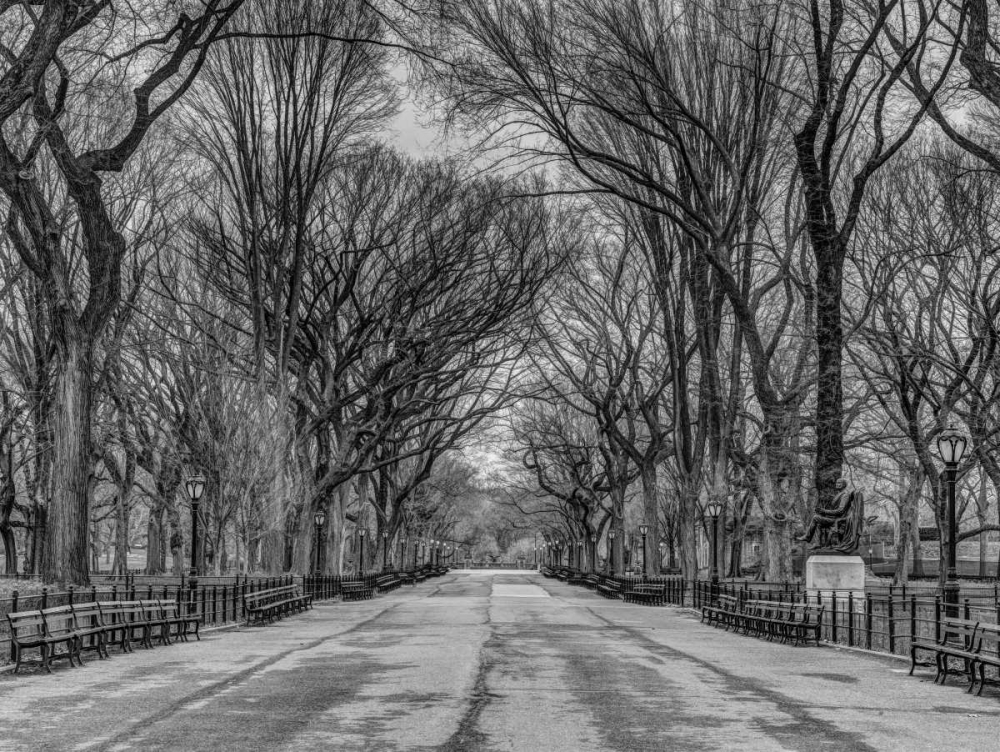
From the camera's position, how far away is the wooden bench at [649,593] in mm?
40594

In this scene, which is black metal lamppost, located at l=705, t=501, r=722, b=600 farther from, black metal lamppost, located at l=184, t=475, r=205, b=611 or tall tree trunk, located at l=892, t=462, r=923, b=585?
black metal lamppost, located at l=184, t=475, r=205, b=611

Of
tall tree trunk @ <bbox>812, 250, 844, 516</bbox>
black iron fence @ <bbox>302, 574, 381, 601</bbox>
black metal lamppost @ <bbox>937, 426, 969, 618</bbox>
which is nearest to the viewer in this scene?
black metal lamppost @ <bbox>937, 426, 969, 618</bbox>

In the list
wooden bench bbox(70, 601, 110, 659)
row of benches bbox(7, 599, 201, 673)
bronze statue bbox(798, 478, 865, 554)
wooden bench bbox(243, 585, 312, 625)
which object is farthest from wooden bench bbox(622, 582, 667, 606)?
wooden bench bbox(70, 601, 110, 659)

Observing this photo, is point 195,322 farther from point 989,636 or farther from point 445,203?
point 989,636

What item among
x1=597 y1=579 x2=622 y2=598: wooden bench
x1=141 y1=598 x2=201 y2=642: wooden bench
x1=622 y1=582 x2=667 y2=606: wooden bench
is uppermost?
x1=141 y1=598 x2=201 y2=642: wooden bench

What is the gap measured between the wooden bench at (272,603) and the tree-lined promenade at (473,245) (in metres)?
1.66

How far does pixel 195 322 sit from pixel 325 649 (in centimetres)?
1898

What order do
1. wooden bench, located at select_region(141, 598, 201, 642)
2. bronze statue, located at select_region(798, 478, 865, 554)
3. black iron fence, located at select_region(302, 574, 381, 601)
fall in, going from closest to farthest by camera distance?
wooden bench, located at select_region(141, 598, 201, 642) → bronze statue, located at select_region(798, 478, 865, 554) → black iron fence, located at select_region(302, 574, 381, 601)

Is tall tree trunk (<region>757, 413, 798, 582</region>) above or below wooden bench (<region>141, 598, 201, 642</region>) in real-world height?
above

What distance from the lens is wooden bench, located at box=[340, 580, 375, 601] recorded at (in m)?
42.9

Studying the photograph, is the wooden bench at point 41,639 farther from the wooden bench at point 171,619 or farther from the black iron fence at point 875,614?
the black iron fence at point 875,614

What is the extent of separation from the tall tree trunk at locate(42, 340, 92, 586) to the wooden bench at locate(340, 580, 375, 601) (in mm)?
22040

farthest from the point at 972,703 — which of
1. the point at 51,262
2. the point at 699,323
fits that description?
the point at 699,323

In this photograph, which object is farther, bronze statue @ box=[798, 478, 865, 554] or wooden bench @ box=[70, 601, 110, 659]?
bronze statue @ box=[798, 478, 865, 554]
